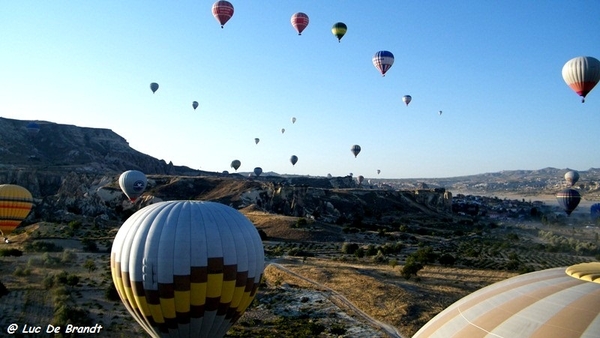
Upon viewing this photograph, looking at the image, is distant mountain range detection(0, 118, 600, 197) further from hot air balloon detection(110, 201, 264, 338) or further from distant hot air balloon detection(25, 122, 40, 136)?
hot air balloon detection(110, 201, 264, 338)

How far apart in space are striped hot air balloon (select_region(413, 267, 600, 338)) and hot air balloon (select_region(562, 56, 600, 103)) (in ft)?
113

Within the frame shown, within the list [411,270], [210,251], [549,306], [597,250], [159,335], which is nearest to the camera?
[549,306]

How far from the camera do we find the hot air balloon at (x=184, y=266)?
13.2m

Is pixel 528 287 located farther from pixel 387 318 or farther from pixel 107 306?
pixel 107 306

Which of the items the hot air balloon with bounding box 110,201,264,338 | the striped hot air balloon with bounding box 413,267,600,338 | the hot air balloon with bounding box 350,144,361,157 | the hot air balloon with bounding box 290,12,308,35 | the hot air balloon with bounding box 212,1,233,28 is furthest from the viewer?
the hot air balloon with bounding box 350,144,361,157

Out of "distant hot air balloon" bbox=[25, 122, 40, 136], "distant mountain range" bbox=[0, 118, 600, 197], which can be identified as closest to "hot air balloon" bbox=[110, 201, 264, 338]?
"distant mountain range" bbox=[0, 118, 600, 197]

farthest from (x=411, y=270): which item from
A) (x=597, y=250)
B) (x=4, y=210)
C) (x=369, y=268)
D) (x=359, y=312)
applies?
(x=4, y=210)

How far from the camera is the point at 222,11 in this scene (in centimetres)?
4525

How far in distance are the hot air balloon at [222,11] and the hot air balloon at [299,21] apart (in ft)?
26.1

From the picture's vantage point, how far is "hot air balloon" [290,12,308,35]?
50.4 metres

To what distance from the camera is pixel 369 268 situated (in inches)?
1257

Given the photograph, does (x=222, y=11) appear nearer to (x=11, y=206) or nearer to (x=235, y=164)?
(x=11, y=206)

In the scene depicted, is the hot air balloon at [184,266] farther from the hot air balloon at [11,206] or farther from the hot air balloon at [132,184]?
the hot air balloon at [132,184]

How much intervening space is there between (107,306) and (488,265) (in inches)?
971
